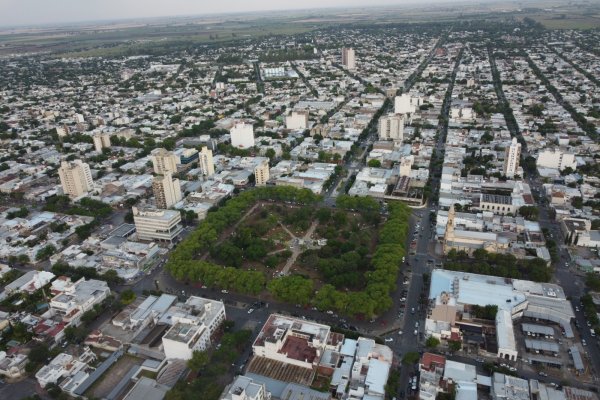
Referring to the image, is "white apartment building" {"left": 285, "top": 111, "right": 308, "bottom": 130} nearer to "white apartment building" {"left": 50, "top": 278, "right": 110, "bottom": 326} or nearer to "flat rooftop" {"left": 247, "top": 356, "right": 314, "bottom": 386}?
"white apartment building" {"left": 50, "top": 278, "right": 110, "bottom": 326}

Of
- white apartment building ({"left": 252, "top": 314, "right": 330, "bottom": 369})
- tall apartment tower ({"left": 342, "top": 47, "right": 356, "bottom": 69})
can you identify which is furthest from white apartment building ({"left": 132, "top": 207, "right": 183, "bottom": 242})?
tall apartment tower ({"left": 342, "top": 47, "right": 356, "bottom": 69})

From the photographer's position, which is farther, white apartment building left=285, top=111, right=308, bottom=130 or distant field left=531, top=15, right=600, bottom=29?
distant field left=531, top=15, right=600, bottom=29

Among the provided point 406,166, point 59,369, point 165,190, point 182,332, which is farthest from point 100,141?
point 182,332

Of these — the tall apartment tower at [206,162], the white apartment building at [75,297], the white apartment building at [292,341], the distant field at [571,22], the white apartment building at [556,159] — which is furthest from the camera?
the distant field at [571,22]

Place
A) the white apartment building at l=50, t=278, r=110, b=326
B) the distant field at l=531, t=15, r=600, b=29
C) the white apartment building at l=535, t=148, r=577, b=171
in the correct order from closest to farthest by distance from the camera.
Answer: the white apartment building at l=50, t=278, r=110, b=326 → the white apartment building at l=535, t=148, r=577, b=171 → the distant field at l=531, t=15, r=600, b=29

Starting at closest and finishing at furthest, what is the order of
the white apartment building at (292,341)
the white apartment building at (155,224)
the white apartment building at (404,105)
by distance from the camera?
the white apartment building at (292,341)
the white apartment building at (155,224)
the white apartment building at (404,105)

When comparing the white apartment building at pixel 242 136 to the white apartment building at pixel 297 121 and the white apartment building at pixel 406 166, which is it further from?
the white apartment building at pixel 406 166

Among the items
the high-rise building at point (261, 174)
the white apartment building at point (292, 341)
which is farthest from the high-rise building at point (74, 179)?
the white apartment building at point (292, 341)
